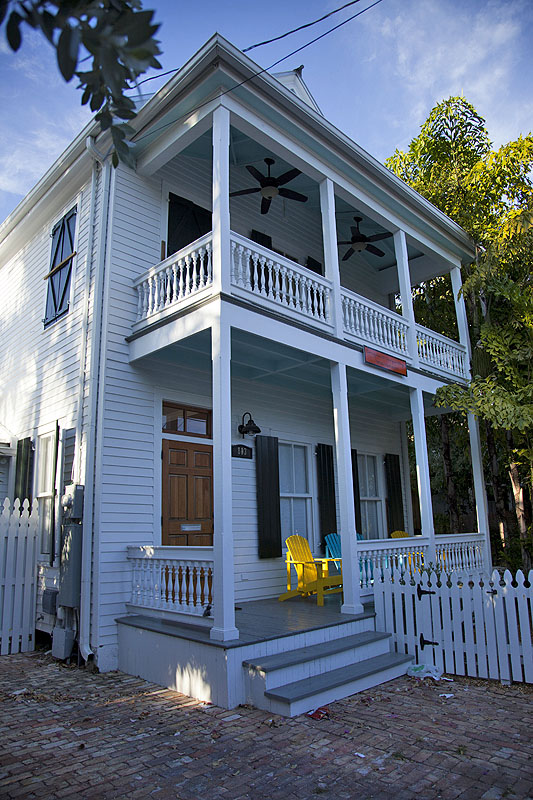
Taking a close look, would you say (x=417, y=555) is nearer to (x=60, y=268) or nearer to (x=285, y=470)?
(x=285, y=470)

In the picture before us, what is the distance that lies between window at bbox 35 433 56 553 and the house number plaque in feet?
8.59

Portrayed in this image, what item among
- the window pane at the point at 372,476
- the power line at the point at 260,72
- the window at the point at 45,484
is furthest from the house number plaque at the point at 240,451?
the power line at the point at 260,72

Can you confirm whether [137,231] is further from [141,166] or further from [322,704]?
[322,704]

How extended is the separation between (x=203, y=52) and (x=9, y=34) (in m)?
5.43

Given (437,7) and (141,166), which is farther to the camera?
(141,166)

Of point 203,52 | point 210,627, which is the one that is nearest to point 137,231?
point 203,52

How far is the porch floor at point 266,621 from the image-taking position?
554 cm

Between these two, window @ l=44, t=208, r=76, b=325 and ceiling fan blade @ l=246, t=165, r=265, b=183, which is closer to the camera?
ceiling fan blade @ l=246, t=165, r=265, b=183

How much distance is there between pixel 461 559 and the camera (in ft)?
31.9

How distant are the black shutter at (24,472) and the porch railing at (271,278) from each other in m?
4.52

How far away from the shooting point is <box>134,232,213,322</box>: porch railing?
6.61 m

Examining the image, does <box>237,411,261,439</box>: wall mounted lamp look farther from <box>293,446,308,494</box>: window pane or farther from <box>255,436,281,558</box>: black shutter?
<box>293,446,308,494</box>: window pane

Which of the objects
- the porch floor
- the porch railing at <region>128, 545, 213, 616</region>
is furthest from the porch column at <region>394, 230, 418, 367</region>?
the porch railing at <region>128, 545, 213, 616</region>

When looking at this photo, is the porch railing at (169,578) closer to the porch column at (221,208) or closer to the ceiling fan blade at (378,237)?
the porch column at (221,208)
